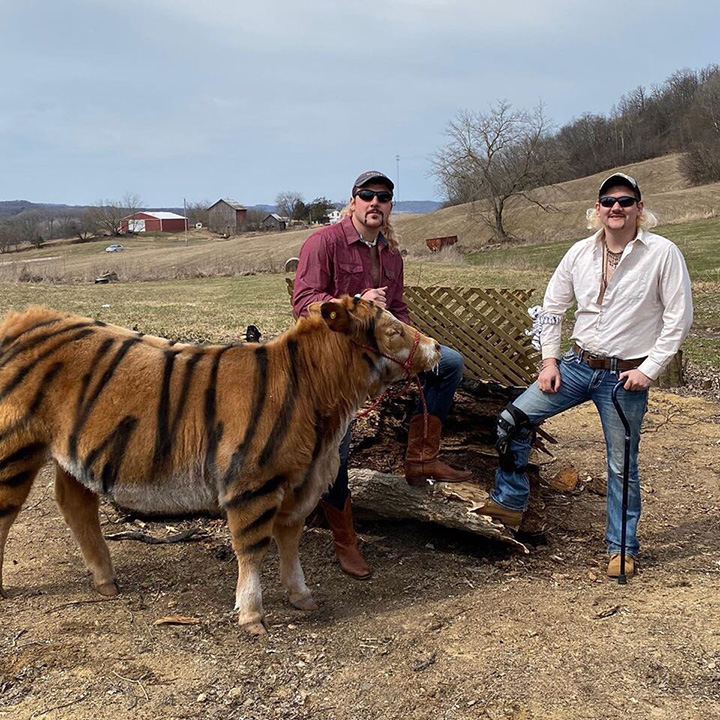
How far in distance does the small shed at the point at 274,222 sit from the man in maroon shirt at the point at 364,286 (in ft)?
337

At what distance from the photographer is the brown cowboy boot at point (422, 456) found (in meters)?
5.34

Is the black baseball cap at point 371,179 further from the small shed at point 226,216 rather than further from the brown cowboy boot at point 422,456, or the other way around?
the small shed at point 226,216

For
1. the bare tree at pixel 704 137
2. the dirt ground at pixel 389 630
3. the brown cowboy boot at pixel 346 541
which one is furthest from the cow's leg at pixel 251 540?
the bare tree at pixel 704 137

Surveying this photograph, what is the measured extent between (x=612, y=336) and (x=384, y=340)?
1.61 m

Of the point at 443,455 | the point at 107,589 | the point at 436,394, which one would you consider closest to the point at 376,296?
the point at 436,394

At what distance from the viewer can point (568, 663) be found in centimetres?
367

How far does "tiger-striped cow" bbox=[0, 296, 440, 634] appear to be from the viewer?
4227mm

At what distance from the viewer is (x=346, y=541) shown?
5.20 meters

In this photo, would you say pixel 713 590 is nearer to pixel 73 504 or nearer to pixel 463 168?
pixel 73 504

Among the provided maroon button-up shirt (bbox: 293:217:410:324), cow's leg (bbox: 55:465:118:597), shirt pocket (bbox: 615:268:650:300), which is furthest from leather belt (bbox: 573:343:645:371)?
cow's leg (bbox: 55:465:118:597)

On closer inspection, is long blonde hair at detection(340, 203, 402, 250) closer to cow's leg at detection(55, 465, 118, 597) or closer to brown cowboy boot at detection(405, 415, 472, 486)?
brown cowboy boot at detection(405, 415, 472, 486)

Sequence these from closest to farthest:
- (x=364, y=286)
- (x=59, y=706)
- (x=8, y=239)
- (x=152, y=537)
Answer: (x=59, y=706) < (x=364, y=286) < (x=152, y=537) < (x=8, y=239)

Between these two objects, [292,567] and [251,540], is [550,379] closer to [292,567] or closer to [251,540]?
[292,567]

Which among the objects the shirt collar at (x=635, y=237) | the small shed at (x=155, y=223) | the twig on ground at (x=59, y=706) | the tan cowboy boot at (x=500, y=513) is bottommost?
the twig on ground at (x=59, y=706)
